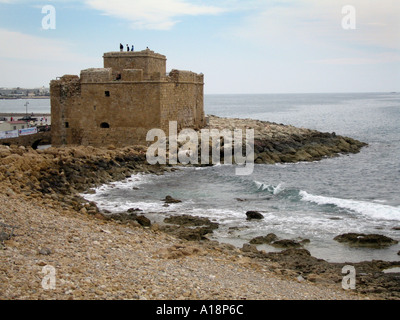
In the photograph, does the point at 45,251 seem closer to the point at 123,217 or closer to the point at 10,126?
the point at 123,217

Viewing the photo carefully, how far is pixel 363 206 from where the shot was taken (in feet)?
50.8

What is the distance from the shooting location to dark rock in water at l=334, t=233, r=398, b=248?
11695mm

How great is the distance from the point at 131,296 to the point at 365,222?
873 centimetres

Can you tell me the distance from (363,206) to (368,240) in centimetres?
387

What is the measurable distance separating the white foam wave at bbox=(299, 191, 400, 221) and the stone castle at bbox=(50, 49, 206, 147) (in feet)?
28.8

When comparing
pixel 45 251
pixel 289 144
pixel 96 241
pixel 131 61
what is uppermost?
pixel 131 61

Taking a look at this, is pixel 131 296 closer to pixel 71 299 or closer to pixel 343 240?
pixel 71 299

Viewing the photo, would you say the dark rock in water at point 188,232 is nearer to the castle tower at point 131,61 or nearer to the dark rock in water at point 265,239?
the dark rock in water at point 265,239

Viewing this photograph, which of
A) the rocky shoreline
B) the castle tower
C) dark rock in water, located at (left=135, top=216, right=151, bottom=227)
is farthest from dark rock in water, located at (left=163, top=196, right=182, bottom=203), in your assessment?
the castle tower

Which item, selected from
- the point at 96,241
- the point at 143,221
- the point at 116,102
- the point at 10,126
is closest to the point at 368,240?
the point at 143,221

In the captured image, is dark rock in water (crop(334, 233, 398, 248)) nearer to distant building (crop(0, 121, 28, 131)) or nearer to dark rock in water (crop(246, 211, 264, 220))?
dark rock in water (crop(246, 211, 264, 220))

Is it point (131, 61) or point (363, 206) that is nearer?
point (363, 206)

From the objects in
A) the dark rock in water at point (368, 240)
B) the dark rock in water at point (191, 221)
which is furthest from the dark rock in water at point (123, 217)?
the dark rock in water at point (368, 240)

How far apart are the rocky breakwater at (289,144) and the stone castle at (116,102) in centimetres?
455
